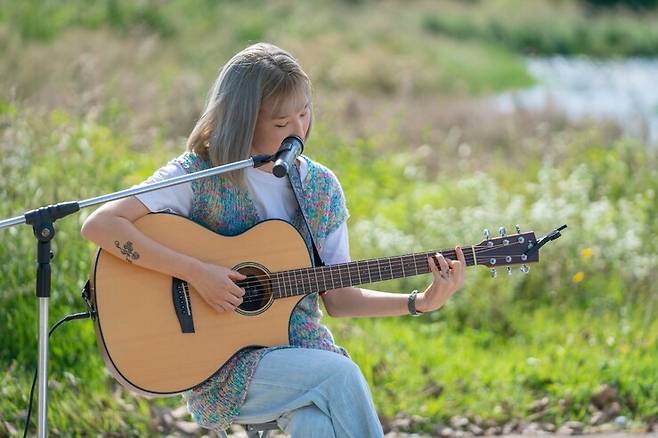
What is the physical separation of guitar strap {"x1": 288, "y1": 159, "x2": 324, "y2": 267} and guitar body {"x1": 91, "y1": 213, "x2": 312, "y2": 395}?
0.09 metres

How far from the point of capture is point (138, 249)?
3.32 meters

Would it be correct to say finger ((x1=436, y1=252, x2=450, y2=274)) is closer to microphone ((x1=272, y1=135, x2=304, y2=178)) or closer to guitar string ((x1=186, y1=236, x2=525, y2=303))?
guitar string ((x1=186, y1=236, x2=525, y2=303))

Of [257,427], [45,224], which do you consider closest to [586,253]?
[257,427]

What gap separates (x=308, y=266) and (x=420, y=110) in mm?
10249

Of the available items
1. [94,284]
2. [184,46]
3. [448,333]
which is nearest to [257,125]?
[94,284]

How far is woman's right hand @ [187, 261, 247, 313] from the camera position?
130 inches

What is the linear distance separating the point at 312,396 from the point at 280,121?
0.83m

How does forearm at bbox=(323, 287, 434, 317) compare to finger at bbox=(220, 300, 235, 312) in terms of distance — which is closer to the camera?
finger at bbox=(220, 300, 235, 312)

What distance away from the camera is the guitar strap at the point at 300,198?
11.5 ft

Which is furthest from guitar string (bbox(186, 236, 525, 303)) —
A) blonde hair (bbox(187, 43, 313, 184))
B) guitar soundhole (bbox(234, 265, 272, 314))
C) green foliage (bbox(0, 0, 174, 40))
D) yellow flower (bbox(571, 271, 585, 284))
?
green foliage (bbox(0, 0, 174, 40))

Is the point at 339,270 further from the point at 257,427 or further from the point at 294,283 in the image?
the point at 257,427

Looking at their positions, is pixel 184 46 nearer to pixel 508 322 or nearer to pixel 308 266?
pixel 508 322

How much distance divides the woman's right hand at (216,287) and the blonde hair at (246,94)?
30cm

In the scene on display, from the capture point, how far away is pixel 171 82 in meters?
10.8
